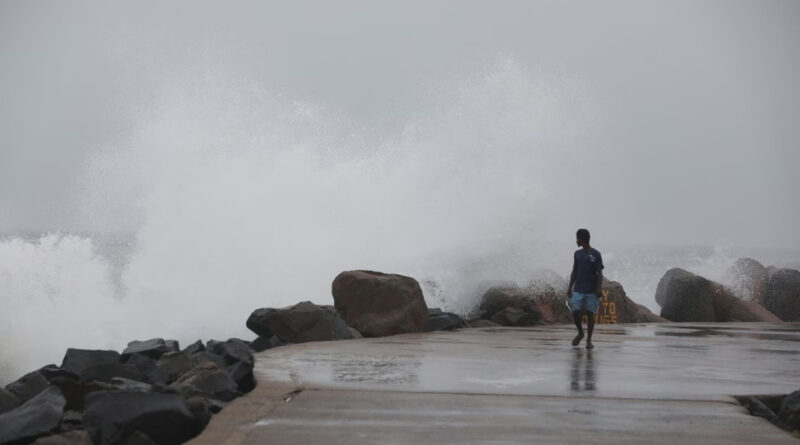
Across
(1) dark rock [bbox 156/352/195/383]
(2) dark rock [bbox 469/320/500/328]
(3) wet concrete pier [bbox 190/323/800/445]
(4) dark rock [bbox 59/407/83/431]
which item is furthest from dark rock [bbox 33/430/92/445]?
(2) dark rock [bbox 469/320/500/328]

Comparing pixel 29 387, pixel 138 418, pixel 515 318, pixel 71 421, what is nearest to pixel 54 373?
pixel 29 387

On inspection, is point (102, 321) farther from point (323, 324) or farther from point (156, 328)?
point (323, 324)

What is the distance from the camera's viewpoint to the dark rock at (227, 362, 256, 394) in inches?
263

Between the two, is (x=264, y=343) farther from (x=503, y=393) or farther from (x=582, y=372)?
(x=503, y=393)

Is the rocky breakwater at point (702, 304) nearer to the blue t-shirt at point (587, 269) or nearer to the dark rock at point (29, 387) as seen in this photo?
the blue t-shirt at point (587, 269)

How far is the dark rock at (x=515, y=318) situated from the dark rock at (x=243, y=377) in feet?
26.7

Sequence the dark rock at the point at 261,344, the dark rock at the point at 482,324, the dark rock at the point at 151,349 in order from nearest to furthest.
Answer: the dark rock at the point at 151,349, the dark rock at the point at 261,344, the dark rock at the point at 482,324

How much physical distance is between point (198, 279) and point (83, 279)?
329 centimetres

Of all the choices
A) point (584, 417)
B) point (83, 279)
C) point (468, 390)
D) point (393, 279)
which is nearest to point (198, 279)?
point (83, 279)

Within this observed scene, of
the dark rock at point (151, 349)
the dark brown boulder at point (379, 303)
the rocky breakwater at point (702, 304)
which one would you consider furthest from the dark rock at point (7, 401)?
the rocky breakwater at point (702, 304)

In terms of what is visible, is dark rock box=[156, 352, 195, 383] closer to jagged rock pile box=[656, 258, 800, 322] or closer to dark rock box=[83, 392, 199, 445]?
dark rock box=[83, 392, 199, 445]

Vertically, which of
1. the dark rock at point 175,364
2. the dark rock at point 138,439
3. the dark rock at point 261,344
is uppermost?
the dark rock at point 261,344

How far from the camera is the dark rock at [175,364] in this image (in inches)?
301

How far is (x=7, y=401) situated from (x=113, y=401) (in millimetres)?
1595
